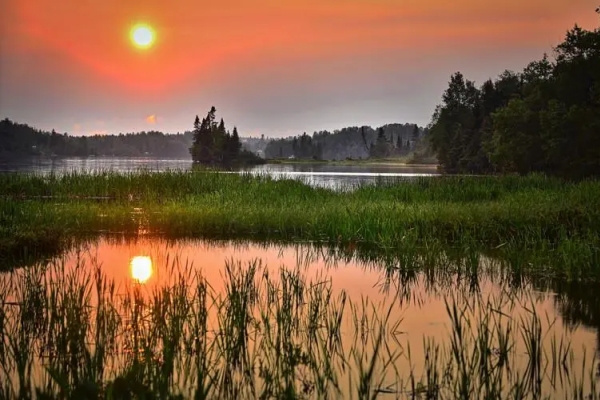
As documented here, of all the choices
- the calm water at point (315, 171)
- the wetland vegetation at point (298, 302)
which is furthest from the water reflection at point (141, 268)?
the calm water at point (315, 171)

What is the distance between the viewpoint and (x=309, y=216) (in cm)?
2459

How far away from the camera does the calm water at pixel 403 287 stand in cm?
945

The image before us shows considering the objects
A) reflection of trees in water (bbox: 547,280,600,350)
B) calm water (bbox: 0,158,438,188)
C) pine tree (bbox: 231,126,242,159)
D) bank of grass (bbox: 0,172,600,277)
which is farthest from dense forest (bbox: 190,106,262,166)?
reflection of trees in water (bbox: 547,280,600,350)

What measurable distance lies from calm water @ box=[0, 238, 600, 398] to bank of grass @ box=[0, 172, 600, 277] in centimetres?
135

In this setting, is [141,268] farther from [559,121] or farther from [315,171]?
[315,171]

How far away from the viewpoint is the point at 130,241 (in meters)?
21.1

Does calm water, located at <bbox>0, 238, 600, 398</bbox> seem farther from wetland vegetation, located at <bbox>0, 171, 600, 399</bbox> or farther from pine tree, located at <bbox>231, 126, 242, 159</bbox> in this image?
pine tree, located at <bbox>231, 126, 242, 159</bbox>

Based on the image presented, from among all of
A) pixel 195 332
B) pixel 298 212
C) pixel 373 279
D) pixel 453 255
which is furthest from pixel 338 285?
pixel 298 212

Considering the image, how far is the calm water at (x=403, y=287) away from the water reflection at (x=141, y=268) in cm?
3

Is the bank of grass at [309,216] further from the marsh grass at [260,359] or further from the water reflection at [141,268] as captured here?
the marsh grass at [260,359]

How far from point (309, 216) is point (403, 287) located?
1129cm

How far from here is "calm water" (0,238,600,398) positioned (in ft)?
31.0

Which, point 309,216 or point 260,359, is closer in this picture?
point 260,359

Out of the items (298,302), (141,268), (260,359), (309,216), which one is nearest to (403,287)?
(298,302)
